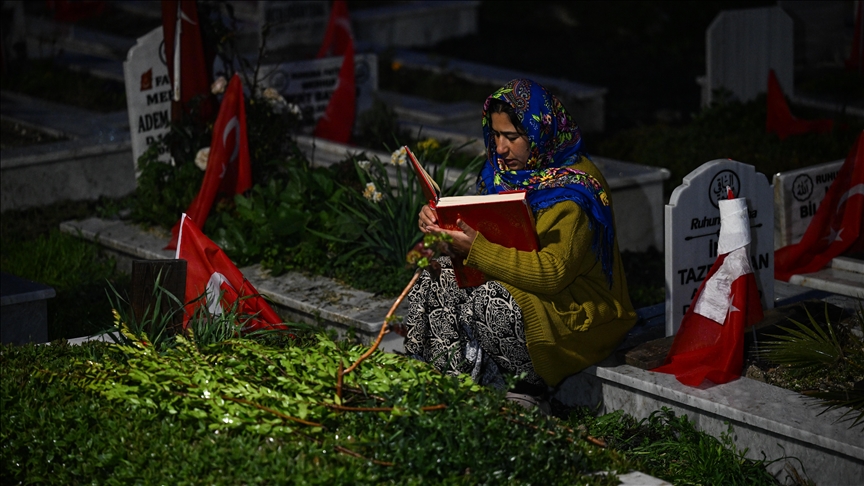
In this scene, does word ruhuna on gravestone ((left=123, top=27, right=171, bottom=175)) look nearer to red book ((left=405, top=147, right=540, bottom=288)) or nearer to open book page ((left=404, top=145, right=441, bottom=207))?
open book page ((left=404, top=145, right=441, bottom=207))

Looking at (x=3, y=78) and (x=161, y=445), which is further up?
(x=3, y=78)

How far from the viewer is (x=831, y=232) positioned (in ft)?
19.0

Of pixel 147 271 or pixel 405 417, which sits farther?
pixel 147 271

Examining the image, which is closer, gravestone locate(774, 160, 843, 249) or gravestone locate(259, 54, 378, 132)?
gravestone locate(774, 160, 843, 249)

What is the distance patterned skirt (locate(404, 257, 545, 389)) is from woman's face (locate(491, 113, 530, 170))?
0.48m

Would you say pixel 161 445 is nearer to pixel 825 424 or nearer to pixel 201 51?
pixel 825 424

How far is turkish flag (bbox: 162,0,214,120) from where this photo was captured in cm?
705

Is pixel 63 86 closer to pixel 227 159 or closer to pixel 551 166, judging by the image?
pixel 227 159

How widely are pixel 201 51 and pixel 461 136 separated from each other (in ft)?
8.42

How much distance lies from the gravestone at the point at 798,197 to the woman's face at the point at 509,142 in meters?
1.87

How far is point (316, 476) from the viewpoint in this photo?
10.2ft

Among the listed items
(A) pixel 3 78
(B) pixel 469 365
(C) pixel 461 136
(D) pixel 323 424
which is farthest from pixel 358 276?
(A) pixel 3 78

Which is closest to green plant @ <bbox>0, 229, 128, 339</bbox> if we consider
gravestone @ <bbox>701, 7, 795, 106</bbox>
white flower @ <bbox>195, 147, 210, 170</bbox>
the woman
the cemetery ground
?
white flower @ <bbox>195, 147, 210, 170</bbox>

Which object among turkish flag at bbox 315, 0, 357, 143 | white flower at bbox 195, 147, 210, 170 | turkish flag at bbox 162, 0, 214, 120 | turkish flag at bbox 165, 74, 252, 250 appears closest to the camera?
turkish flag at bbox 165, 74, 252, 250
